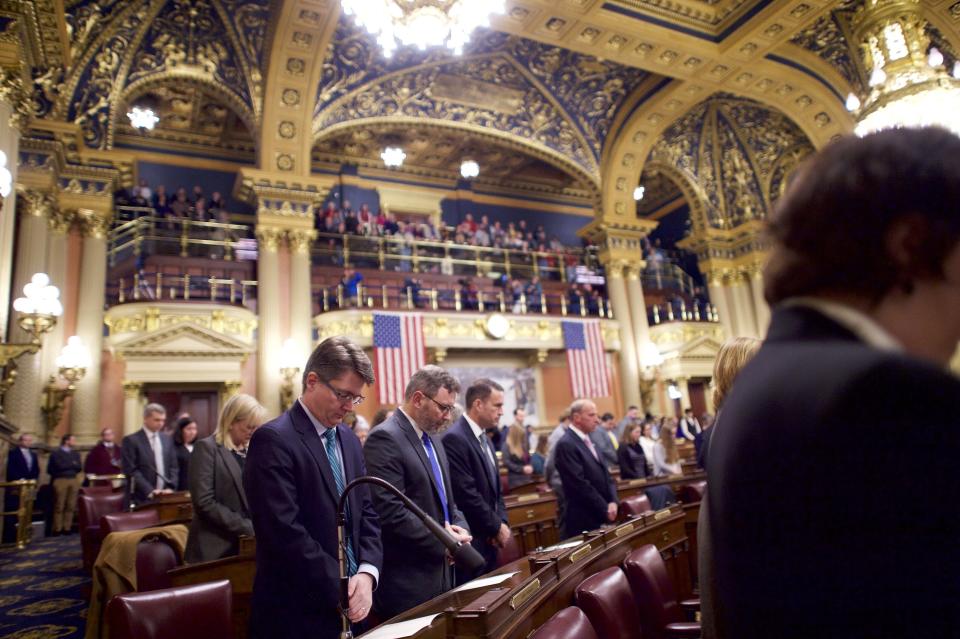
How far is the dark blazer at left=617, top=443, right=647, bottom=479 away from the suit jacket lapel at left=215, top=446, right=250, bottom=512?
14.6ft

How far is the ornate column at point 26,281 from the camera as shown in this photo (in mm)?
8977

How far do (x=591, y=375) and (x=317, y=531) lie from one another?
1208cm

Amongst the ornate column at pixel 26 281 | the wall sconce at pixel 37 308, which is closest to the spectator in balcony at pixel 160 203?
the ornate column at pixel 26 281

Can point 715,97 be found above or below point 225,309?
above

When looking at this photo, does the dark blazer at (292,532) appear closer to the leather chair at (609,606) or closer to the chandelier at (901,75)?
the leather chair at (609,606)

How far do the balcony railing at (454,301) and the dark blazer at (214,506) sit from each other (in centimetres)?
868

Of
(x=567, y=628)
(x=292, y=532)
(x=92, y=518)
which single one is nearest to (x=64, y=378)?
(x=92, y=518)

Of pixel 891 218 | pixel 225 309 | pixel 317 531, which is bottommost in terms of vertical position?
pixel 317 531

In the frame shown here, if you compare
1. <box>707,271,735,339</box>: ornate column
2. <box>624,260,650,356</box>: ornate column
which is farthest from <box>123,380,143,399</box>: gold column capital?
<box>707,271,735,339</box>: ornate column

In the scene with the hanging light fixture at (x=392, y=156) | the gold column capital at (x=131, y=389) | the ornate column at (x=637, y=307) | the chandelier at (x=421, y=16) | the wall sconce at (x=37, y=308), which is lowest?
the gold column capital at (x=131, y=389)

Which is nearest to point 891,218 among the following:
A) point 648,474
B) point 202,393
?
point 648,474

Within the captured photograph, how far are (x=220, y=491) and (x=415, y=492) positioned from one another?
1.20 meters

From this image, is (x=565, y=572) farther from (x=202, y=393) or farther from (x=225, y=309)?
(x=202, y=393)

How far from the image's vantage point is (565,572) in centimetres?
257
